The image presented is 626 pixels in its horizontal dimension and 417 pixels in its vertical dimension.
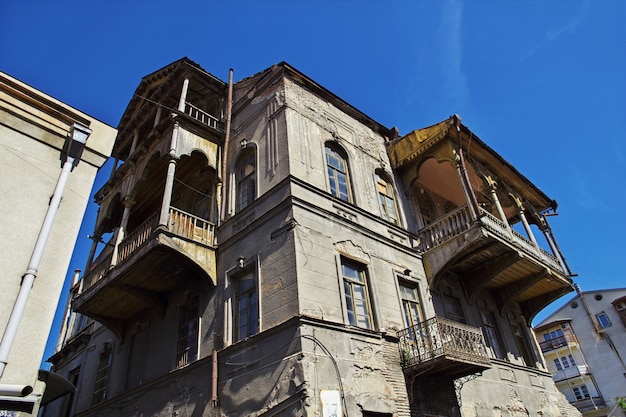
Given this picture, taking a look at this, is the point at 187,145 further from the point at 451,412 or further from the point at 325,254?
the point at 451,412

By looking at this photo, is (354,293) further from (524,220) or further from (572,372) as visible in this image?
(572,372)

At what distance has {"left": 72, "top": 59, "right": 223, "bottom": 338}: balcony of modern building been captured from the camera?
468 inches

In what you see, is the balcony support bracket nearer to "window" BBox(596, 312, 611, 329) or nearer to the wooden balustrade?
the wooden balustrade

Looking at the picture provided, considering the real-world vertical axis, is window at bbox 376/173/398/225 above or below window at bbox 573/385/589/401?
above

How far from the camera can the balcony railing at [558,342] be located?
145 feet

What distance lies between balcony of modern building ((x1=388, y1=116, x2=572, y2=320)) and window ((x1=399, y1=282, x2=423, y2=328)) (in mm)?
992

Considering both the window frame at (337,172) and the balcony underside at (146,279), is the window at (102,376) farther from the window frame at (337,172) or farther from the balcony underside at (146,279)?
the window frame at (337,172)

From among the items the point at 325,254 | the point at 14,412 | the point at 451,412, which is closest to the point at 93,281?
the point at 325,254

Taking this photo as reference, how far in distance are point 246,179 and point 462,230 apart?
707cm

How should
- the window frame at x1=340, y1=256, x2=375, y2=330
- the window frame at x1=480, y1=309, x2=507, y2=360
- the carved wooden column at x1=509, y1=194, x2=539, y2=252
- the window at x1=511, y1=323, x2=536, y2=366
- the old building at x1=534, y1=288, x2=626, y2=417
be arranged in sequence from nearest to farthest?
1. the window frame at x1=340, y1=256, x2=375, y2=330
2. the window frame at x1=480, y1=309, x2=507, y2=360
3. the carved wooden column at x1=509, y1=194, x2=539, y2=252
4. the window at x1=511, y1=323, x2=536, y2=366
5. the old building at x1=534, y1=288, x2=626, y2=417

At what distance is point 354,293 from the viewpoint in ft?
35.2

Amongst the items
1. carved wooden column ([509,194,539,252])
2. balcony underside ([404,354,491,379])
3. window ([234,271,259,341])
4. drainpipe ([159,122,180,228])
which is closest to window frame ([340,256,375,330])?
balcony underside ([404,354,491,379])

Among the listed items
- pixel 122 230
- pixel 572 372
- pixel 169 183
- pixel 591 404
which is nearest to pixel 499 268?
pixel 169 183

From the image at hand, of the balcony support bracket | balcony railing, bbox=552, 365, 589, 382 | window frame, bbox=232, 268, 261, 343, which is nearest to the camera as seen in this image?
window frame, bbox=232, 268, 261, 343
